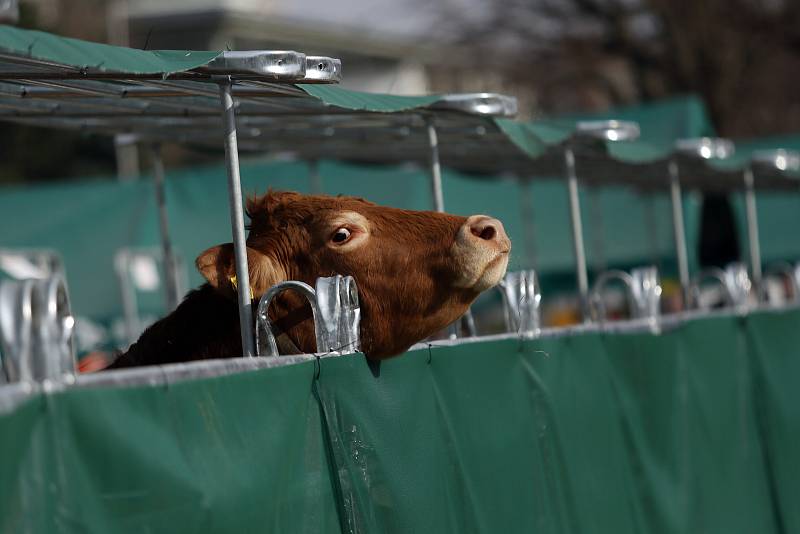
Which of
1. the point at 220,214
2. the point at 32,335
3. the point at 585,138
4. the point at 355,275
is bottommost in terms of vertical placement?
the point at 32,335

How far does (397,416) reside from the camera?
525 centimetres

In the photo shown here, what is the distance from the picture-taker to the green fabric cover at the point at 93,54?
418 centimetres

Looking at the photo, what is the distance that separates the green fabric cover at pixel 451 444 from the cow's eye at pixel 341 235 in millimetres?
802

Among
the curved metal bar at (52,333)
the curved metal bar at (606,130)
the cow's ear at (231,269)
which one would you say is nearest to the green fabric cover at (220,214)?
the curved metal bar at (606,130)

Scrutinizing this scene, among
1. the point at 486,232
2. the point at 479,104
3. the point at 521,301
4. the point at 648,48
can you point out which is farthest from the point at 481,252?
the point at 648,48

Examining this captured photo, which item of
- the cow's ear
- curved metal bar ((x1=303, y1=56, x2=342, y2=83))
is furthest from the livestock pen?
the cow's ear

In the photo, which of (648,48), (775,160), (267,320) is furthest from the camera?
(648,48)

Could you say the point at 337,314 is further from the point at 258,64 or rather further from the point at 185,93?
the point at 185,93

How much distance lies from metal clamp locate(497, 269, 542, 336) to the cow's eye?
956 millimetres

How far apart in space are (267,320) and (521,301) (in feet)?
5.84

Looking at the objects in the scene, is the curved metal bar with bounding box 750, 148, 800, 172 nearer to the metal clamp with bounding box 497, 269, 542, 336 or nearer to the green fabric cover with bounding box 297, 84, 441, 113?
the metal clamp with bounding box 497, 269, 542, 336

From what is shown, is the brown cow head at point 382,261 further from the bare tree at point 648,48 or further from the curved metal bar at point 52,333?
the bare tree at point 648,48

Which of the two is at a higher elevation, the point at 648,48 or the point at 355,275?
the point at 648,48

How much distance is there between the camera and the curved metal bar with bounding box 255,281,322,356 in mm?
5312
